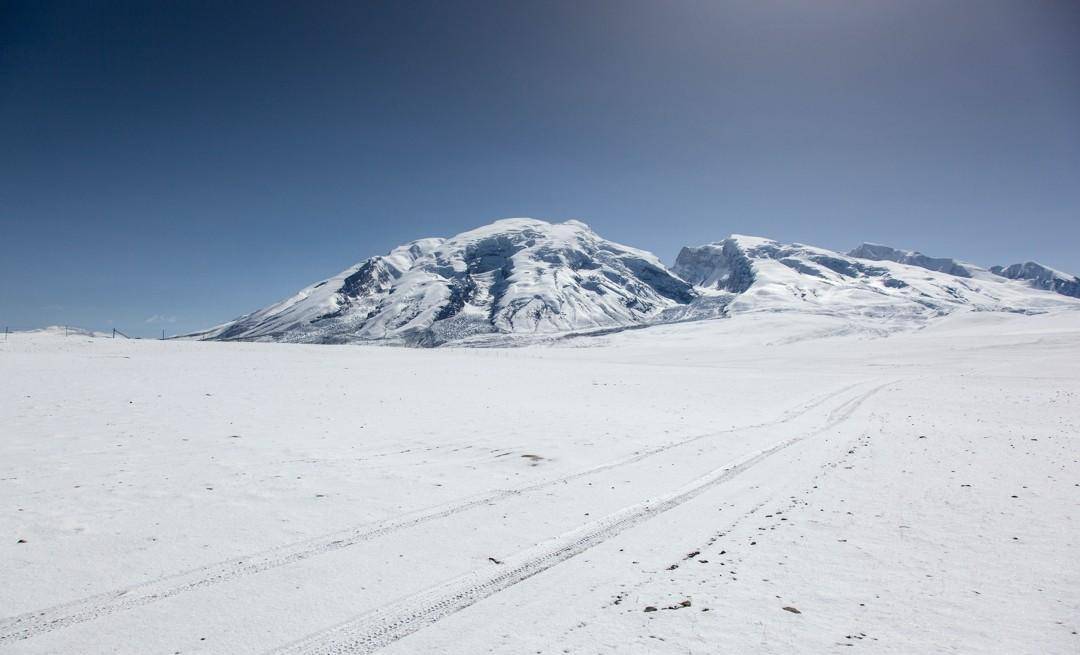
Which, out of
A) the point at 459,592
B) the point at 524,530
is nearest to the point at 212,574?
the point at 459,592

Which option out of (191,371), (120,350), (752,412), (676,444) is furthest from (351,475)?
(120,350)

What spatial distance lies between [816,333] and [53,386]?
168935 millimetres

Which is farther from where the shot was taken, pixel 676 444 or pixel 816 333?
pixel 816 333

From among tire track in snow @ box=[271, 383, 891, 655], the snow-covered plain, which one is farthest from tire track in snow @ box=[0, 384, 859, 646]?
tire track in snow @ box=[271, 383, 891, 655]

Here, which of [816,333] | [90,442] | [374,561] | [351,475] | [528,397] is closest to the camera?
[374,561]

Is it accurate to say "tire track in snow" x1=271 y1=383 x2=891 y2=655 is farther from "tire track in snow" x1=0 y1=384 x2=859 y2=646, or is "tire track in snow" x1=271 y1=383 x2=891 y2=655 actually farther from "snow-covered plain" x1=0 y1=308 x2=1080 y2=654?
"tire track in snow" x1=0 y1=384 x2=859 y2=646

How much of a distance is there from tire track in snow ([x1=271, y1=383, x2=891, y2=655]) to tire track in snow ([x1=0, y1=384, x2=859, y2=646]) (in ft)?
6.62

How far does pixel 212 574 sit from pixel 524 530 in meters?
4.30

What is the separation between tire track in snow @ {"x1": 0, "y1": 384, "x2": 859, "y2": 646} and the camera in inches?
211

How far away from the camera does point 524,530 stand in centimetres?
825

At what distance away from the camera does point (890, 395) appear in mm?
29500

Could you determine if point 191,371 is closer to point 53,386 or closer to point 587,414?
point 53,386

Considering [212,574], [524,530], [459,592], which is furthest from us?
[524,530]

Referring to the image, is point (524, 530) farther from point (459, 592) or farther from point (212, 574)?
point (212, 574)
